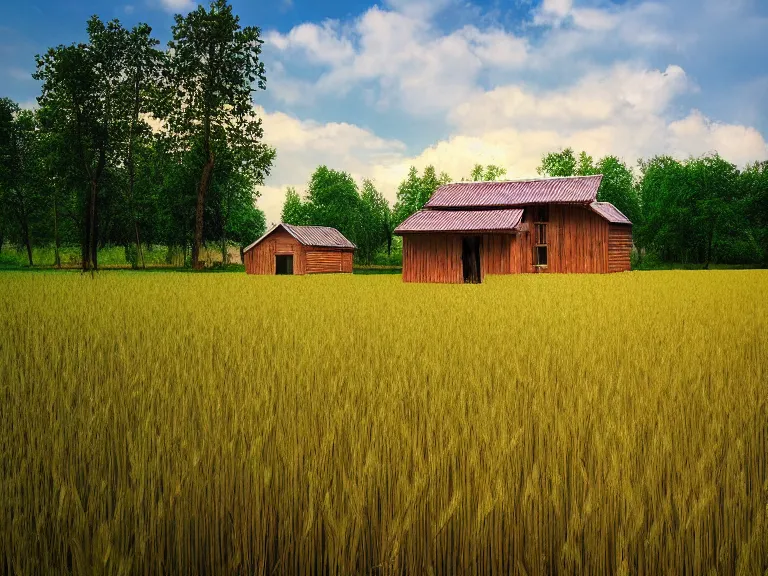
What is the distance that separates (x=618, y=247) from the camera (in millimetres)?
40906

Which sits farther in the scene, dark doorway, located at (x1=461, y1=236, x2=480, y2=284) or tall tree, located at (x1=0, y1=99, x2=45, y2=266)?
tall tree, located at (x1=0, y1=99, x2=45, y2=266)

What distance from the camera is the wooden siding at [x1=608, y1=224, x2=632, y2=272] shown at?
38.9 m

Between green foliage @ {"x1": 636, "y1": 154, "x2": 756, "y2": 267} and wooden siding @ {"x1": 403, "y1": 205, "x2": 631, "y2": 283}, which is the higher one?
green foliage @ {"x1": 636, "y1": 154, "x2": 756, "y2": 267}

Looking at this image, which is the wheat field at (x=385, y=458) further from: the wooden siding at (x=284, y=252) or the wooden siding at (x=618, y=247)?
Answer: the wooden siding at (x=284, y=252)

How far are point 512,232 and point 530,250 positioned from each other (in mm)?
6682

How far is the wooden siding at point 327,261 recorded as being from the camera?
50.4 metres

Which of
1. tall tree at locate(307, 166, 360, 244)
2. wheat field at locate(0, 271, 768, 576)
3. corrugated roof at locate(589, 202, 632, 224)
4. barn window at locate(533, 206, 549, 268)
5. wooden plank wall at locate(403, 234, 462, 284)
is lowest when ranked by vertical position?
wheat field at locate(0, 271, 768, 576)

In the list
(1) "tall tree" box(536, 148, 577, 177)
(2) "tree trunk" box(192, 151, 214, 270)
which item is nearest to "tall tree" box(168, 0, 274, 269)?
(2) "tree trunk" box(192, 151, 214, 270)

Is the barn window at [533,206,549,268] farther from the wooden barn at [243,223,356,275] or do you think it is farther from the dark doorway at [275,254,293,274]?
the dark doorway at [275,254,293,274]

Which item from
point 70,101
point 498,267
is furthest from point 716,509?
point 70,101

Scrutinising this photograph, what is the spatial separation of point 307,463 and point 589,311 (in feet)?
33.6

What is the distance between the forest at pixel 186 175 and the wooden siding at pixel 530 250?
19.8 meters

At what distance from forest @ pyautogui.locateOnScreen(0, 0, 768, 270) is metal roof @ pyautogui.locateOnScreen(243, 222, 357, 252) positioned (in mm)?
4676

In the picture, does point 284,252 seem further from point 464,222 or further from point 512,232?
point 512,232
